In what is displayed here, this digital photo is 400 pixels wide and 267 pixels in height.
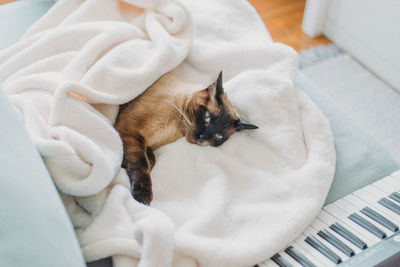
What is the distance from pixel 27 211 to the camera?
0.67m

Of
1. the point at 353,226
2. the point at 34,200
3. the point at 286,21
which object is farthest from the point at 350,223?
the point at 286,21

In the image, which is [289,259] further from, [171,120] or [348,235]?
[171,120]

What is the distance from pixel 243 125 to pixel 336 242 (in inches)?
15.8

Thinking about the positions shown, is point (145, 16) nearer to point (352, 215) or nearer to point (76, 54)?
point (76, 54)

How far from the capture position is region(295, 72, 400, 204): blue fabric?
1121 millimetres

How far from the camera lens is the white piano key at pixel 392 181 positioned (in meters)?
1.08

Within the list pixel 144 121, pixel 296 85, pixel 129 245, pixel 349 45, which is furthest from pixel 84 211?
pixel 349 45

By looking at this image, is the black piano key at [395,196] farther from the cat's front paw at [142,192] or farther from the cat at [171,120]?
the cat's front paw at [142,192]

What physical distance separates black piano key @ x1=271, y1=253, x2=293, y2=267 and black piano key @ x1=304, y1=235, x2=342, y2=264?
9cm

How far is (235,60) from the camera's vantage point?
1.35 meters

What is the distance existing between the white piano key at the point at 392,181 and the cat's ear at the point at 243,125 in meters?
0.39

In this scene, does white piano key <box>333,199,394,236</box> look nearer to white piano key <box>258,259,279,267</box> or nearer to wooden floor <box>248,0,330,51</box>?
white piano key <box>258,259,279,267</box>

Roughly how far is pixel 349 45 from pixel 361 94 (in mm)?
350

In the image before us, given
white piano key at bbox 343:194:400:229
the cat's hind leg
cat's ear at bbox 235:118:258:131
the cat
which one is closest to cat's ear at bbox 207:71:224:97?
the cat
